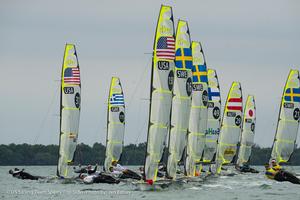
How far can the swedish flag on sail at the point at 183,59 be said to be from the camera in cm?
6022

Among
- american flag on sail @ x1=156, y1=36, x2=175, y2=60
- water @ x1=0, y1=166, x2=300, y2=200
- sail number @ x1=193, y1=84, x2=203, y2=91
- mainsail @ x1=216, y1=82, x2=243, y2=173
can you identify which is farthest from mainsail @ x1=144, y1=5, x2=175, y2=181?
mainsail @ x1=216, y1=82, x2=243, y2=173

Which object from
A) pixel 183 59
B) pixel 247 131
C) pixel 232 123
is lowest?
pixel 247 131

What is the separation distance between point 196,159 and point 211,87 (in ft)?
45.5

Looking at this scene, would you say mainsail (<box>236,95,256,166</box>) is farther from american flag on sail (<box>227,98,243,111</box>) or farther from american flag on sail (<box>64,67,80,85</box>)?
american flag on sail (<box>64,67,80,85</box>)

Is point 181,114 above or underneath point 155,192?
above

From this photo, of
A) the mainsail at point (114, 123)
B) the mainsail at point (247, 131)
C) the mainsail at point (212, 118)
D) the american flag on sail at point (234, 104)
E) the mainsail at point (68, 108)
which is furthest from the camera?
the mainsail at point (247, 131)

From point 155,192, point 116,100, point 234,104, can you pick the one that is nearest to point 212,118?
point 234,104

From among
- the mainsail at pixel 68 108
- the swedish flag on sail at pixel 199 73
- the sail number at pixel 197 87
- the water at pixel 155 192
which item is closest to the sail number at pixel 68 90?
the mainsail at pixel 68 108

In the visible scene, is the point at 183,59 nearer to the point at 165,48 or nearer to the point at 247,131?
the point at 165,48

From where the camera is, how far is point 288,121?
274 ft

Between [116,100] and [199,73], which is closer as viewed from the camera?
[199,73]

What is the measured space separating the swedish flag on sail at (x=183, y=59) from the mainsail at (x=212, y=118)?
23.3m

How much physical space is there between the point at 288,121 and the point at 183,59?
25.6m

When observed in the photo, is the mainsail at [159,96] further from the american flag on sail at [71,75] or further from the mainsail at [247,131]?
the mainsail at [247,131]
